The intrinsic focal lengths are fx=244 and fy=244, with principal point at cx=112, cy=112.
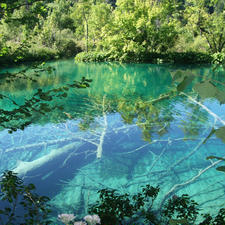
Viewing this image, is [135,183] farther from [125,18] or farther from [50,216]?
[125,18]

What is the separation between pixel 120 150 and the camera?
4.87m

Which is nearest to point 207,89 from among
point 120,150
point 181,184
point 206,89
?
point 206,89

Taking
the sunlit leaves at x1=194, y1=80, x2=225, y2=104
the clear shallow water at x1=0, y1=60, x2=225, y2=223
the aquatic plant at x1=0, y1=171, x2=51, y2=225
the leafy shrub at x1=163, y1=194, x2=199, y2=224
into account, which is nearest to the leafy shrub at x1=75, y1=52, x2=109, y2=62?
the clear shallow water at x1=0, y1=60, x2=225, y2=223

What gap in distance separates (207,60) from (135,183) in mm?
17120

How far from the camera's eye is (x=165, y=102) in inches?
316

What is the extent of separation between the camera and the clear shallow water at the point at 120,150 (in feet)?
11.8

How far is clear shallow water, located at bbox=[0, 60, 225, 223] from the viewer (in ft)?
11.8

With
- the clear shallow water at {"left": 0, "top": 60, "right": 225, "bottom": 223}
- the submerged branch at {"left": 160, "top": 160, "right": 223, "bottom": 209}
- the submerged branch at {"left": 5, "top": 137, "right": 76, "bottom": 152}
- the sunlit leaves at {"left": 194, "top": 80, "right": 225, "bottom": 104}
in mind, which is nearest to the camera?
the sunlit leaves at {"left": 194, "top": 80, "right": 225, "bottom": 104}

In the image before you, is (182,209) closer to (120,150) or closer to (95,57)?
(120,150)

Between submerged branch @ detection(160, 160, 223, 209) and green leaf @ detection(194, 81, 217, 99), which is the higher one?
green leaf @ detection(194, 81, 217, 99)

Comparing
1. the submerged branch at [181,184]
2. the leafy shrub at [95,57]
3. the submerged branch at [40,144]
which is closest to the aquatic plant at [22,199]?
the submerged branch at [181,184]

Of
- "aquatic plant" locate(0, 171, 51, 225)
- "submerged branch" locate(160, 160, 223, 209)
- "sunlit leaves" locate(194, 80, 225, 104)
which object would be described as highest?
"sunlit leaves" locate(194, 80, 225, 104)

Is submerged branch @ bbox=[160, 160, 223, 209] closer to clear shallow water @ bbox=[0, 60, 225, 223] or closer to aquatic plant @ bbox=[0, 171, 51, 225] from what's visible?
clear shallow water @ bbox=[0, 60, 225, 223]

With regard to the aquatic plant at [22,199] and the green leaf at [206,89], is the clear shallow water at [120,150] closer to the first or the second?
the aquatic plant at [22,199]
